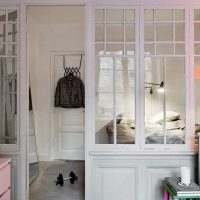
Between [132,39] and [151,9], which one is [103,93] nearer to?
[132,39]

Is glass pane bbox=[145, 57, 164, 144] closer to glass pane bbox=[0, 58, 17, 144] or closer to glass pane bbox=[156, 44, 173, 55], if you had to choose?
glass pane bbox=[156, 44, 173, 55]

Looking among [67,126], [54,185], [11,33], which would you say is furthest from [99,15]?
[67,126]

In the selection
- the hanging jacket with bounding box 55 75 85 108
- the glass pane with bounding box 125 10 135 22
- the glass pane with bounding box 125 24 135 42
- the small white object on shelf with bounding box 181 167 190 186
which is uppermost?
the glass pane with bounding box 125 10 135 22

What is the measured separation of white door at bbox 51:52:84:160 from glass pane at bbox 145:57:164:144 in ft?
9.25

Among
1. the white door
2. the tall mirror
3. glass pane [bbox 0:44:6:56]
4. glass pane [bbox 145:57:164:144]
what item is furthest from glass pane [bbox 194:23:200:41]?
the tall mirror

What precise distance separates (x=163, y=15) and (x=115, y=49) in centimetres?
71

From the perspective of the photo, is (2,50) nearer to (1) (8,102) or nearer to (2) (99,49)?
(1) (8,102)

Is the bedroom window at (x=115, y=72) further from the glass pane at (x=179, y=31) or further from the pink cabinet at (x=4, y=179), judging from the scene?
the pink cabinet at (x=4, y=179)

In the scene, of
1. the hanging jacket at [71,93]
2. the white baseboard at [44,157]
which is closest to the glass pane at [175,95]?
the hanging jacket at [71,93]

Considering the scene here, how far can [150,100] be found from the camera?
3.17m

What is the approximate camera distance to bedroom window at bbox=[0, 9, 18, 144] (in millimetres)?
3205

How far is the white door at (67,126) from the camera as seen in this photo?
5832 mm

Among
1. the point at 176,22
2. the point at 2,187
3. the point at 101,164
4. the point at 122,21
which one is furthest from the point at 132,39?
the point at 2,187

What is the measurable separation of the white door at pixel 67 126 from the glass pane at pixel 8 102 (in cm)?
262
